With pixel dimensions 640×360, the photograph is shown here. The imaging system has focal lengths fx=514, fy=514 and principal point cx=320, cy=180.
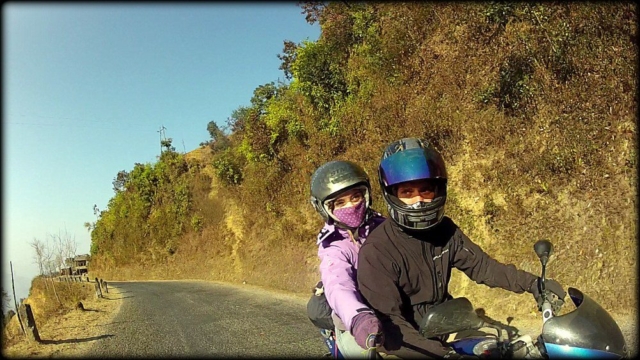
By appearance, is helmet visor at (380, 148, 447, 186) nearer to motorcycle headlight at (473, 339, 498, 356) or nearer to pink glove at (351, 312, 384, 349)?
pink glove at (351, 312, 384, 349)

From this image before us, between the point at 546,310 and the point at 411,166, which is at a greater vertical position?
the point at 411,166

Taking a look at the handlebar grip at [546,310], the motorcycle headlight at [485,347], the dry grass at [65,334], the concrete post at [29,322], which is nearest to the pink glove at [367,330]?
the motorcycle headlight at [485,347]

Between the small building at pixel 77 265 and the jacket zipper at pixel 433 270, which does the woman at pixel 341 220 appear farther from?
the small building at pixel 77 265

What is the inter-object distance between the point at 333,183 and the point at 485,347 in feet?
5.60

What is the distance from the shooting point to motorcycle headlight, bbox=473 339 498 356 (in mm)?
2479

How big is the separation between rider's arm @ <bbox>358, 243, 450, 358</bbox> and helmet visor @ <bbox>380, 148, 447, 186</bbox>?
1.50ft

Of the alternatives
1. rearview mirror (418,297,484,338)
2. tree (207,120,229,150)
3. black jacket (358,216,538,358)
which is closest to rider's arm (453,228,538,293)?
black jacket (358,216,538,358)

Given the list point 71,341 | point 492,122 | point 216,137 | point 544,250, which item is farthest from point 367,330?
point 216,137

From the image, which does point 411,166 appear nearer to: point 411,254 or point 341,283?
point 411,254

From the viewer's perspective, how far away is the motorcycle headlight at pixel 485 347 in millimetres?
2479

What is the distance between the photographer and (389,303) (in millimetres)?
2963

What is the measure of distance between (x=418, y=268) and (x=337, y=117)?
50.7 feet

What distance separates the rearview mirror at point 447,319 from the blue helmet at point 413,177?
83cm

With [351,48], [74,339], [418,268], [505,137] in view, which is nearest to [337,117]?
[351,48]
